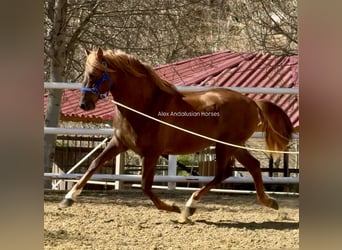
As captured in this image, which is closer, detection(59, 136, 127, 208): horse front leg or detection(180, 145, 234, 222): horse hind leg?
detection(59, 136, 127, 208): horse front leg

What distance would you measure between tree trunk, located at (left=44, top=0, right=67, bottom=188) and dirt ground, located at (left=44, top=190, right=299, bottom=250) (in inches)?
37.8

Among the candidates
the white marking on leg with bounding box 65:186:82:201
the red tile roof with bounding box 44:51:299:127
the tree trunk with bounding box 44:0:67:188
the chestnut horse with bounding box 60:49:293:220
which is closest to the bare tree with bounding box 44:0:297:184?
the tree trunk with bounding box 44:0:67:188

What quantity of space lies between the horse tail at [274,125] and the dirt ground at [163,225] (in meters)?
0.57

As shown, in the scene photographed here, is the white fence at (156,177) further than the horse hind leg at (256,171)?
Yes

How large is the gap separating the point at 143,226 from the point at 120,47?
5.70 ft

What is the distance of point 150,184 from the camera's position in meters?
5.76

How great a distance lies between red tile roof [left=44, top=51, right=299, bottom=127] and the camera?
6.24 m

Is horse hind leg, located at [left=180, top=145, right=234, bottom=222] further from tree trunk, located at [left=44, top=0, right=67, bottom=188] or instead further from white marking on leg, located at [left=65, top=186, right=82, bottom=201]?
tree trunk, located at [left=44, top=0, right=67, bottom=188]

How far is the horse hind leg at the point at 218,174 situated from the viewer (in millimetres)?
5796

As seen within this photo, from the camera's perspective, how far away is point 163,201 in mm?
5863

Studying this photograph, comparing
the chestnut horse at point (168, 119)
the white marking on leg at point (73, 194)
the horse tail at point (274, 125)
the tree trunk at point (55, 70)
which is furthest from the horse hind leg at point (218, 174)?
the tree trunk at point (55, 70)

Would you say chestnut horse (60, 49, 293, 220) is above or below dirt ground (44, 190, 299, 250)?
above

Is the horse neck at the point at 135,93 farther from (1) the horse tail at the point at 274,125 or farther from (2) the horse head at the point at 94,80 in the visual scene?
(1) the horse tail at the point at 274,125
